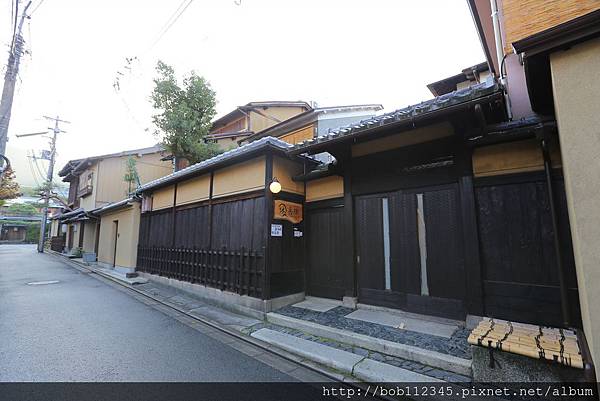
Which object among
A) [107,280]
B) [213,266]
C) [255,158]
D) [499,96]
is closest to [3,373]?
[213,266]

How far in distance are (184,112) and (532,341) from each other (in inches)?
579

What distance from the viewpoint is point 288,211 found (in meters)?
7.23

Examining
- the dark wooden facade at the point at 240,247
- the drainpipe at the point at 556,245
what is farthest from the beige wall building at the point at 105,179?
the drainpipe at the point at 556,245

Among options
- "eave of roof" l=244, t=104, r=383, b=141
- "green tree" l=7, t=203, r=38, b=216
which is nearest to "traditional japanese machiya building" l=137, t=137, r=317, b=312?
"eave of roof" l=244, t=104, r=383, b=141

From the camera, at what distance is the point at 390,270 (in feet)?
19.2

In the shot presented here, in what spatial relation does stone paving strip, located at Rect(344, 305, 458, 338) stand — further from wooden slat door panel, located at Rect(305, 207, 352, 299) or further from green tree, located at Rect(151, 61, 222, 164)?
green tree, located at Rect(151, 61, 222, 164)

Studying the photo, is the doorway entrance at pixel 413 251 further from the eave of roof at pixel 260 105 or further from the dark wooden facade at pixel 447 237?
the eave of roof at pixel 260 105

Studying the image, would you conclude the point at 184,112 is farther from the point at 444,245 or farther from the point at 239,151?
the point at 444,245

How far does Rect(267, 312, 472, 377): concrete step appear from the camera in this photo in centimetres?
360

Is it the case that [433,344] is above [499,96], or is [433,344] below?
below

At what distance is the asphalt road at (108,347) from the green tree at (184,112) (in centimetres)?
836

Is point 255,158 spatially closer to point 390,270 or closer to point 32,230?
point 390,270

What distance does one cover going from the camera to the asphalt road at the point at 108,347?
3771mm

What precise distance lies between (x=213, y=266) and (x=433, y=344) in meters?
6.10
